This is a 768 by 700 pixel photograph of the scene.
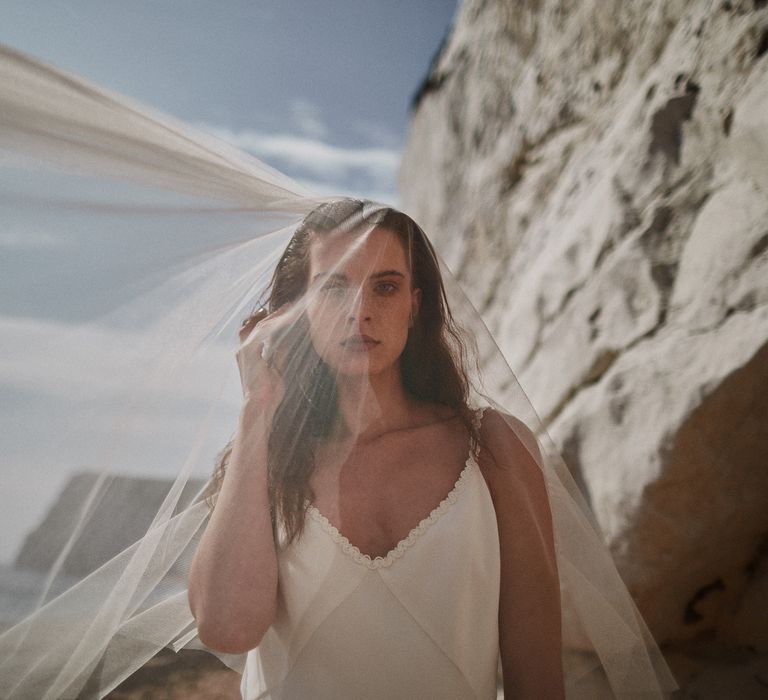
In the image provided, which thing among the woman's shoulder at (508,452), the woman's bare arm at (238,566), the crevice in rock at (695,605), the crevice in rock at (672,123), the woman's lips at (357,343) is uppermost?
the crevice in rock at (672,123)

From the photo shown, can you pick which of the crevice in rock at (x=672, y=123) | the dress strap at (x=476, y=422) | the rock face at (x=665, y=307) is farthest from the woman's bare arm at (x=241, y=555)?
the crevice in rock at (x=672, y=123)

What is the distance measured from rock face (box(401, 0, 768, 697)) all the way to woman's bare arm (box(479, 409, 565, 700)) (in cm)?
69

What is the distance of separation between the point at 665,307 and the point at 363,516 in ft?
5.27

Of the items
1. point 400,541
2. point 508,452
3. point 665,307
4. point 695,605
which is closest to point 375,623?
point 400,541

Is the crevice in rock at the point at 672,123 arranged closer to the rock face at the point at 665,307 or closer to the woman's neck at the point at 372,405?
the rock face at the point at 665,307

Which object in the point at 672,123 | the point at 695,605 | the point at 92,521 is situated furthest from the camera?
the point at 672,123

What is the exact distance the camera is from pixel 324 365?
1.47 meters

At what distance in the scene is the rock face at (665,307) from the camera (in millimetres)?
1715

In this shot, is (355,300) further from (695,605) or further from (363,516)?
(695,605)

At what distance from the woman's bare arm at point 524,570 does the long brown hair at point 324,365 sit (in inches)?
4.9

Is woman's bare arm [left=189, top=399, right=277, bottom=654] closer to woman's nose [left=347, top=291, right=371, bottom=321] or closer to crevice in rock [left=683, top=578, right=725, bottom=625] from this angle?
woman's nose [left=347, top=291, right=371, bottom=321]

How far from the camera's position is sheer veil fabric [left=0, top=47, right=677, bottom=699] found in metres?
1.06

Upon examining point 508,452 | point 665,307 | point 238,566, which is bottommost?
point 238,566

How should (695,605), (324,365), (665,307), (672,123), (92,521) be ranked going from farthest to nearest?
1. (672,123)
2. (665,307)
3. (695,605)
4. (324,365)
5. (92,521)
